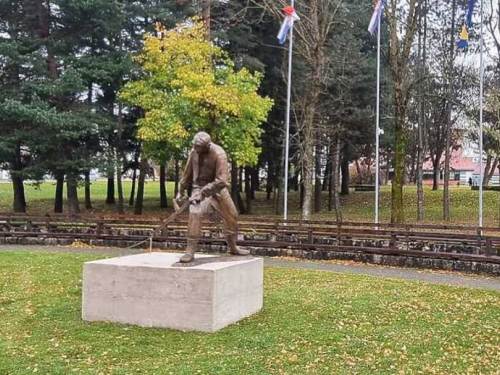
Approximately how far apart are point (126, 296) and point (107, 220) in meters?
11.3

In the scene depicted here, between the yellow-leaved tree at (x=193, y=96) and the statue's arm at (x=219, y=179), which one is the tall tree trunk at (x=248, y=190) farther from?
the statue's arm at (x=219, y=179)

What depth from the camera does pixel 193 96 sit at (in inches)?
849

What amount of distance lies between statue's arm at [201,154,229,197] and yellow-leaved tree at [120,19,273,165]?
13.2 m

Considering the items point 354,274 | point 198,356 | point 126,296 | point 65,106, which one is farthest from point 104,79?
point 198,356

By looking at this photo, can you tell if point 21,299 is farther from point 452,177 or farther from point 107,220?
point 452,177

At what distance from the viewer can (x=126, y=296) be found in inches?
328

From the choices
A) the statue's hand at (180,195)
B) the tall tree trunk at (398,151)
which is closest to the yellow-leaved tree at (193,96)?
the tall tree trunk at (398,151)

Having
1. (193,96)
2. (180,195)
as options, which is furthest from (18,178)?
(180,195)

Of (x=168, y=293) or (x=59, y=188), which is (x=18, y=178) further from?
(x=168, y=293)

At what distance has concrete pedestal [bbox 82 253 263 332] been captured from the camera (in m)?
7.93

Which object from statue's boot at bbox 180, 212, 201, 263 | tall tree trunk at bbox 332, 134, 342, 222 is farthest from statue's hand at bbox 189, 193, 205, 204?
tall tree trunk at bbox 332, 134, 342, 222

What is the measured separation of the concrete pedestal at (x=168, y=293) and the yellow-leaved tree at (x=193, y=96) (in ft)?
45.2

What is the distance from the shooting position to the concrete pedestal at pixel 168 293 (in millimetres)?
7926

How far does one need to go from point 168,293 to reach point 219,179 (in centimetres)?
179
